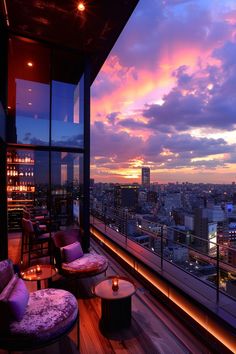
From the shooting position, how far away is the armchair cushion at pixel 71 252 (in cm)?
353

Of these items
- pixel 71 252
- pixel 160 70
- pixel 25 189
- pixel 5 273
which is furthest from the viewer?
pixel 25 189

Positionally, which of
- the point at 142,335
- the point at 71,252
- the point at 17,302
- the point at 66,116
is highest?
the point at 66,116

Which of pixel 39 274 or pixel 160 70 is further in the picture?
pixel 160 70

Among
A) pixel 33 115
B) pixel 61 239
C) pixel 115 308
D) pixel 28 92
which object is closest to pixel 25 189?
pixel 28 92

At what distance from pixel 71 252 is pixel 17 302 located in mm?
1660

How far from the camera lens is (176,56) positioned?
629 cm

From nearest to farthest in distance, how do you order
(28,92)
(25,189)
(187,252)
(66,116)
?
(187,252), (66,116), (28,92), (25,189)

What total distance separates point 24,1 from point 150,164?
21.6 meters

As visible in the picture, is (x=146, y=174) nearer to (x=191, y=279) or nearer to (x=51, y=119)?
(x=51, y=119)

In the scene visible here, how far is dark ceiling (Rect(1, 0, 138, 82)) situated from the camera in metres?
3.47

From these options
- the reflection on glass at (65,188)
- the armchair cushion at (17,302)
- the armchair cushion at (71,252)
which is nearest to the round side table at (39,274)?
the armchair cushion at (71,252)

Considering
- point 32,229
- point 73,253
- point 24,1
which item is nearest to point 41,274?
point 73,253

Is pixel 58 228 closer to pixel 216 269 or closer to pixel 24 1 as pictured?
pixel 216 269

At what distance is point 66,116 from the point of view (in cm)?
488
